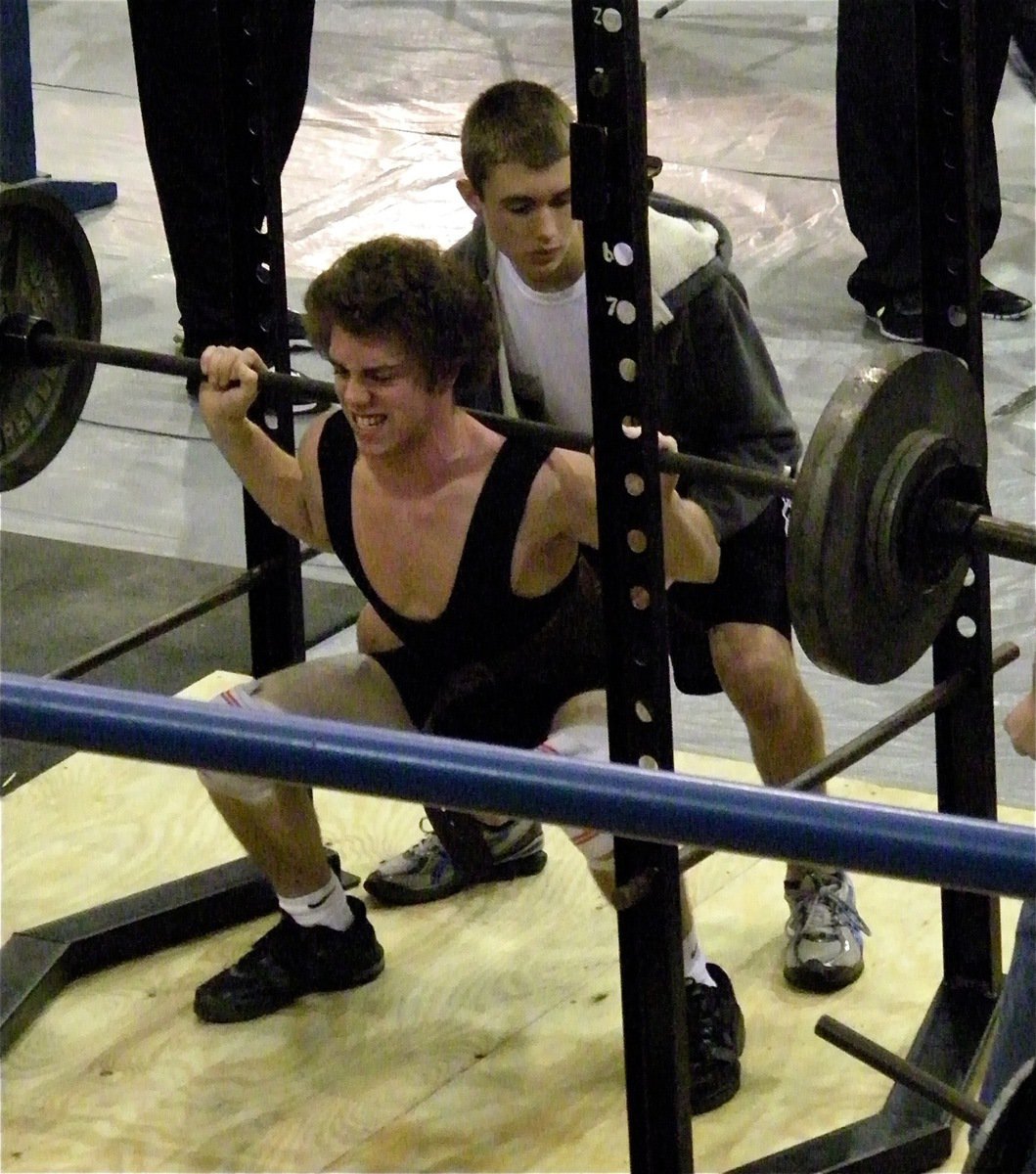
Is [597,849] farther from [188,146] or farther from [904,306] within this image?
[904,306]

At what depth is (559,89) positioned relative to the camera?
21.2 ft

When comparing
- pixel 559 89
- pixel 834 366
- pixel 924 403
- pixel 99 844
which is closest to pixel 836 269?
pixel 834 366

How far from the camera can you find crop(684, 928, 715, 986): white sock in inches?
97.5

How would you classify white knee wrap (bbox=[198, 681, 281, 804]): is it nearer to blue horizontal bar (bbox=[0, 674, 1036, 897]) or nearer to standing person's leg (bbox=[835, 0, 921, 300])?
blue horizontal bar (bbox=[0, 674, 1036, 897])

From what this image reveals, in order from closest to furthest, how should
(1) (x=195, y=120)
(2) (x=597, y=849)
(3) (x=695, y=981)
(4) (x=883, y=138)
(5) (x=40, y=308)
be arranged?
(2) (x=597, y=849) → (3) (x=695, y=981) → (5) (x=40, y=308) → (1) (x=195, y=120) → (4) (x=883, y=138)

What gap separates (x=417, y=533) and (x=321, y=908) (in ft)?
1.78

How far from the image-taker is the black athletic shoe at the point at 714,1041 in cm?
242

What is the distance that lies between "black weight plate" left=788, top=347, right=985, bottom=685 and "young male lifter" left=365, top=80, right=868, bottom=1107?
19.4 inches

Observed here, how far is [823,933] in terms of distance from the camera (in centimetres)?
265

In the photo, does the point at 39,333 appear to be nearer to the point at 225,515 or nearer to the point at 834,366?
the point at 225,515

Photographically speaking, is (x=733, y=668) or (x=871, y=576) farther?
(x=733, y=668)

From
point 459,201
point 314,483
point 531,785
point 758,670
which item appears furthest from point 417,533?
point 459,201

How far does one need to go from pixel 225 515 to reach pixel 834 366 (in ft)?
4.65

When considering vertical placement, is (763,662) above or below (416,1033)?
above
